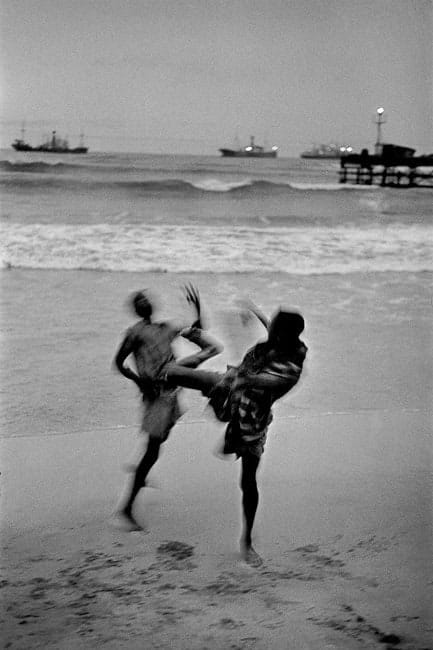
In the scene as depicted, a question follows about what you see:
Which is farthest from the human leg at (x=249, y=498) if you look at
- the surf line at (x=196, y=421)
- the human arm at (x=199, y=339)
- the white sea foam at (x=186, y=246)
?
the white sea foam at (x=186, y=246)

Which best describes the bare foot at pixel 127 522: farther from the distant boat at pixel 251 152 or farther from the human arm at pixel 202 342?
the distant boat at pixel 251 152

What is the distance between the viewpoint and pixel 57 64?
11.5 ft

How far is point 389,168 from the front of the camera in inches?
152

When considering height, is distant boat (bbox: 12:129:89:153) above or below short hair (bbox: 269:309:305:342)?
above

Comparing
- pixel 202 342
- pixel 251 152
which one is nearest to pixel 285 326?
pixel 202 342

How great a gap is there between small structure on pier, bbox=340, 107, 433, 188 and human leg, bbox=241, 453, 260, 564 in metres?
1.86

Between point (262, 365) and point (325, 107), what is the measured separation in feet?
5.99

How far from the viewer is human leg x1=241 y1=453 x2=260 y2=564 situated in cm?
226

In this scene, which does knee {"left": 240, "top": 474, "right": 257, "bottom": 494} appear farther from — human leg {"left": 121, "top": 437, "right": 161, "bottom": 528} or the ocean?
the ocean

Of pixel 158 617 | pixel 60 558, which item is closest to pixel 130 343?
pixel 60 558

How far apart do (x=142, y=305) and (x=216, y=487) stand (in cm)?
69

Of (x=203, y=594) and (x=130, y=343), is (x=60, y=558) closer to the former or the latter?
(x=203, y=594)

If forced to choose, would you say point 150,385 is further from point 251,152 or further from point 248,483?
point 251,152

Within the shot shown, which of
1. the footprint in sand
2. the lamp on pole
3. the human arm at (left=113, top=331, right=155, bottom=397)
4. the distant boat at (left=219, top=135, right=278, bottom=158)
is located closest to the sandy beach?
the footprint in sand
